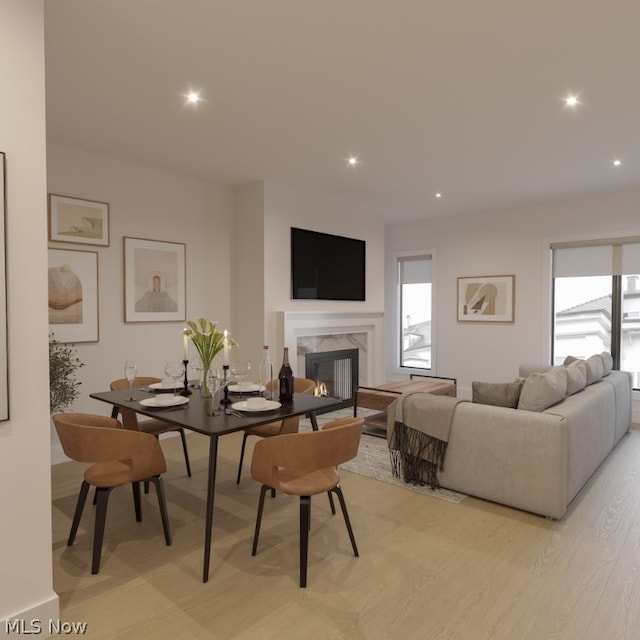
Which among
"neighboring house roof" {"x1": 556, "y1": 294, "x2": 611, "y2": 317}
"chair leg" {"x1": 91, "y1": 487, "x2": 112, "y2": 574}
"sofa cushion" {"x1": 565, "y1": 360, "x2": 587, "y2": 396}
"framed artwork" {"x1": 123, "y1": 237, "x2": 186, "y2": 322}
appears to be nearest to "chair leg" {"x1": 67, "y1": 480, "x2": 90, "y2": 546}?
"chair leg" {"x1": 91, "y1": 487, "x2": 112, "y2": 574}

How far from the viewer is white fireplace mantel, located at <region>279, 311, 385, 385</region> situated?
529cm

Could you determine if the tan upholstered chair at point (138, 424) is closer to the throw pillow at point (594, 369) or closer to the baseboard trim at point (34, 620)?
the baseboard trim at point (34, 620)

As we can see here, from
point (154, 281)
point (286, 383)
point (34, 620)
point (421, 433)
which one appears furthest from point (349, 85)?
point (34, 620)

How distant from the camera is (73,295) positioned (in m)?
4.17

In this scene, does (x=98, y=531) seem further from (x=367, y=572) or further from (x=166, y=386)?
(x=367, y=572)

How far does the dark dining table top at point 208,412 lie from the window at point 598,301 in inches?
178

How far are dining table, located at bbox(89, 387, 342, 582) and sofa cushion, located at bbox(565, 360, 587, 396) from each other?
6.40ft

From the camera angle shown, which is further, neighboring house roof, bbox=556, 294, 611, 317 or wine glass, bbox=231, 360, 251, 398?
neighboring house roof, bbox=556, 294, 611, 317

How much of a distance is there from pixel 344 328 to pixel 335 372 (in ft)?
1.89

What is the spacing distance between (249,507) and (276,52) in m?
2.81

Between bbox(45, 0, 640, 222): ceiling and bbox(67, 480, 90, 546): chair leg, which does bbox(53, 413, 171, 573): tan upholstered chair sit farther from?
bbox(45, 0, 640, 222): ceiling

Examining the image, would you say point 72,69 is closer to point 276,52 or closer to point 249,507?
point 276,52

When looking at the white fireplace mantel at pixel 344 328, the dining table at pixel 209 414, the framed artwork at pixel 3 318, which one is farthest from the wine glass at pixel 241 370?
the white fireplace mantel at pixel 344 328

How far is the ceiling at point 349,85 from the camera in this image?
7.55ft
